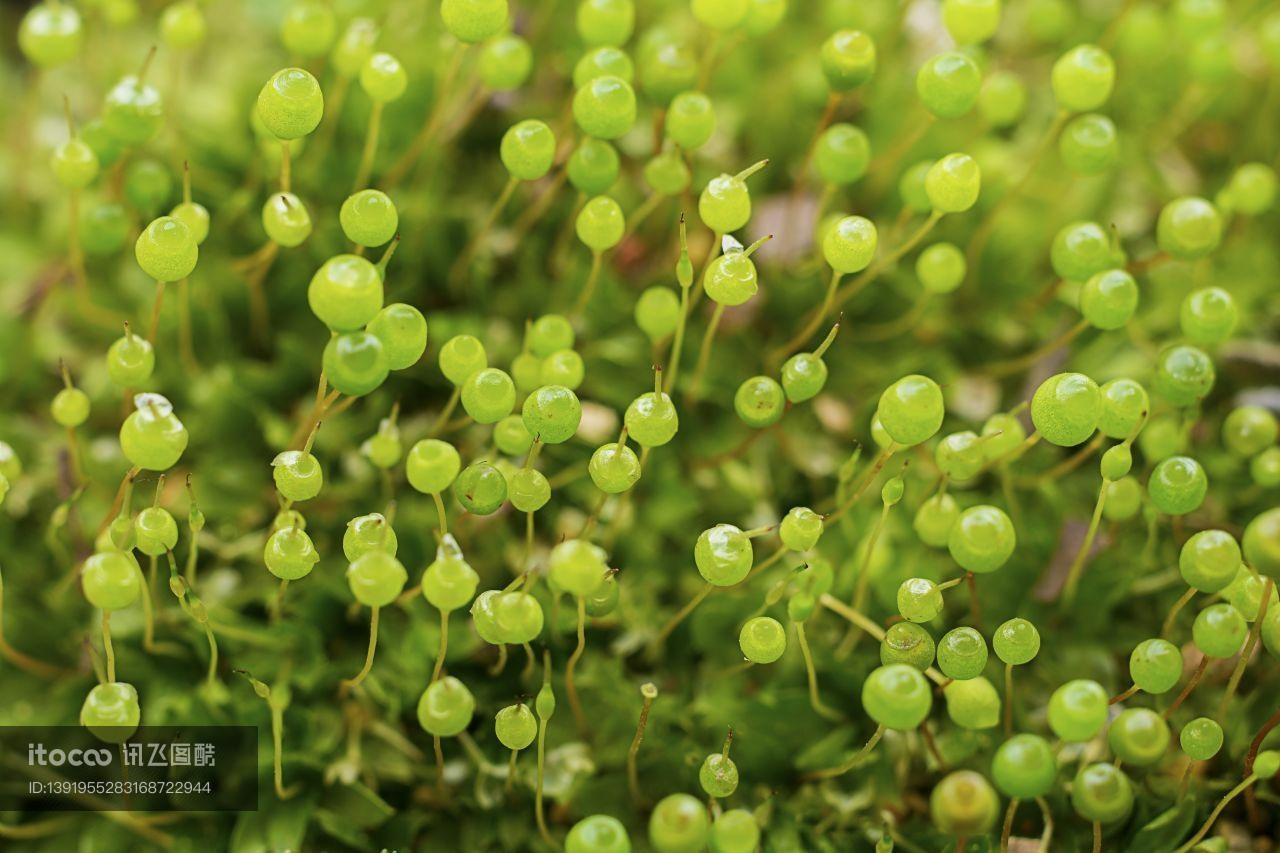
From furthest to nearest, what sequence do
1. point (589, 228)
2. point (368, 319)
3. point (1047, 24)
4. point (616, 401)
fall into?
point (1047, 24)
point (616, 401)
point (589, 228)
point (368, 319)

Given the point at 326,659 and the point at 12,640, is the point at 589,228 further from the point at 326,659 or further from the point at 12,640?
the point at 12,640

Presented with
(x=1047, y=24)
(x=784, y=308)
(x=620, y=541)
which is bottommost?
(x=620, y=541)

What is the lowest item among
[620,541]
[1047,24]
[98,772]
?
[98,772]

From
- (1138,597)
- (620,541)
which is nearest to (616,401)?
(620,541)

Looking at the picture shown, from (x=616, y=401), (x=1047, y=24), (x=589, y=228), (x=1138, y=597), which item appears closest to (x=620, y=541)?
(x=616, y=401)

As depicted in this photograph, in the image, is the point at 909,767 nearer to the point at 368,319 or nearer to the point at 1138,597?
the point at 1138,597

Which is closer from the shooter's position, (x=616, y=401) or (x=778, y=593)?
(x=778, y=593)

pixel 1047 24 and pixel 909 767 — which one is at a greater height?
pixel 1047 24

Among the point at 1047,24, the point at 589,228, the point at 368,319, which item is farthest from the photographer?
→ the point at 1047,24

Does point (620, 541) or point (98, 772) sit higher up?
point (620, 541)
